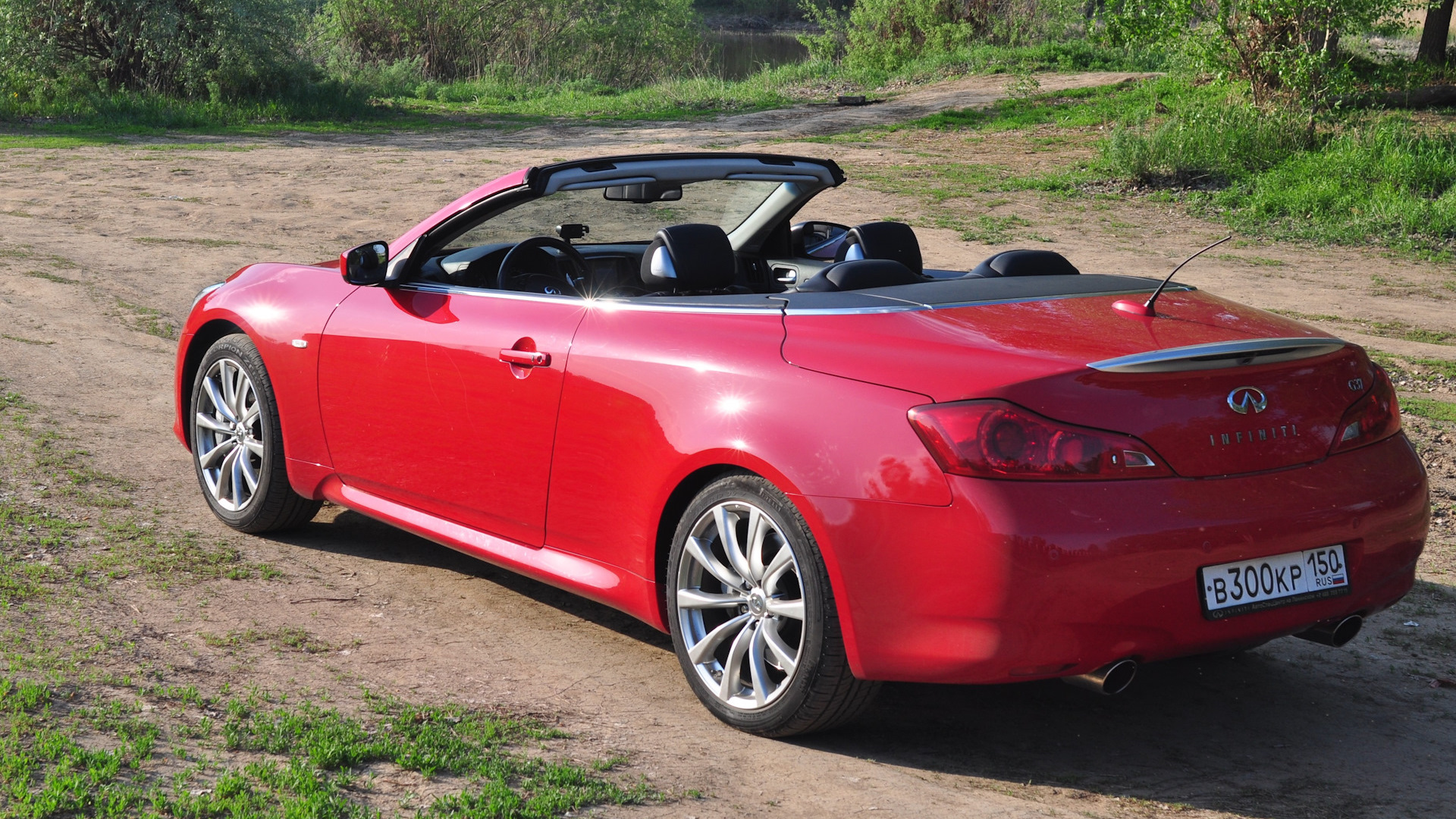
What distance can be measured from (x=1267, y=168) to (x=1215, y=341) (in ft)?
47.8

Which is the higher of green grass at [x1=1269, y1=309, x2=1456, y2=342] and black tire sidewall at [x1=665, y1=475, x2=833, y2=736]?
black tire sidewall at [x1=665, y1=475, x2=833, y2=736]

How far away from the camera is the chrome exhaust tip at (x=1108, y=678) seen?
3.13m

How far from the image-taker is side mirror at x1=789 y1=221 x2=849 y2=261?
5664 mm

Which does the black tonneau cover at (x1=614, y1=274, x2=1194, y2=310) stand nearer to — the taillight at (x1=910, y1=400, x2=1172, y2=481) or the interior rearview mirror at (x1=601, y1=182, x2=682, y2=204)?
the taillight at (x1=910, y1=400, x2=1172, y2=481)

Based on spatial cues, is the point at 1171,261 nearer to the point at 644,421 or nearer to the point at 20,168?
the point at 644,421

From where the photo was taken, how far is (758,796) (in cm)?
320

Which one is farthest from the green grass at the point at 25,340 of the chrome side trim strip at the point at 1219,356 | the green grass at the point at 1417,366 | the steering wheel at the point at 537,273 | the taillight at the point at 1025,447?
the green grass at the point at 1417,366

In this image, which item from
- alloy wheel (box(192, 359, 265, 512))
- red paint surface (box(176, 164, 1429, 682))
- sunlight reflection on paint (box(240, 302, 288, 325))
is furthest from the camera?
alloy wheel (box(192, 359, 265, 512))

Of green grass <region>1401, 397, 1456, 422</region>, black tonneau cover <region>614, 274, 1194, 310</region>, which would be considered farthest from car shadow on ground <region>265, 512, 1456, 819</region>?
green grass <region>1401, 397, 1456, 422</region>

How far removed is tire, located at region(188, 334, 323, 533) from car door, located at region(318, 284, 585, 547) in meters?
0.40

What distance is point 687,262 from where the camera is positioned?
4.09 meters

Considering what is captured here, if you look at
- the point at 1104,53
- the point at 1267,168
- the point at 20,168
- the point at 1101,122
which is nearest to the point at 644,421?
the point at 1267,168

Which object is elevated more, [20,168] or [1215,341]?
[1215,341]

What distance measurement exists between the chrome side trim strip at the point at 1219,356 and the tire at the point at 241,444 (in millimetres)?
3235
